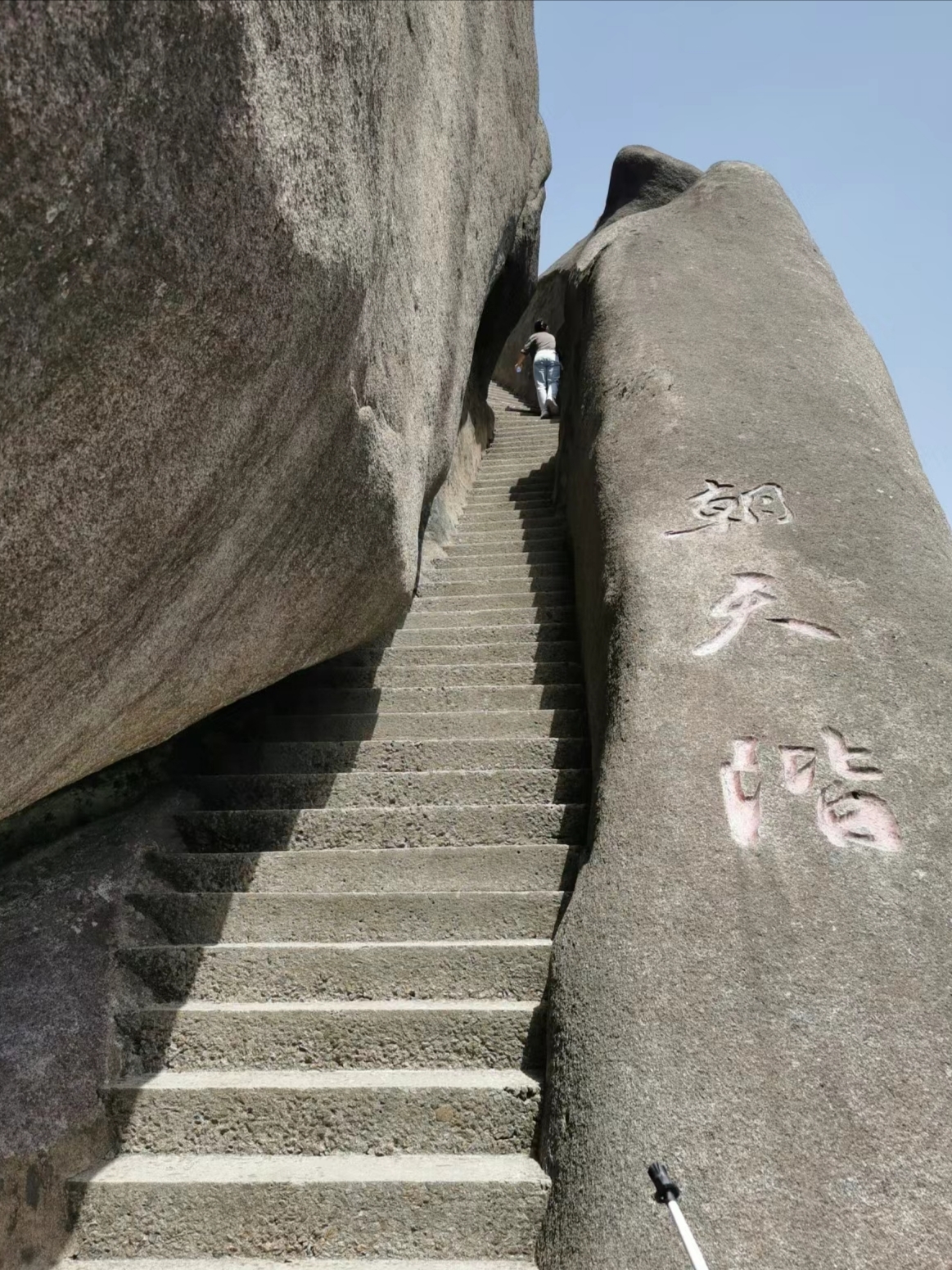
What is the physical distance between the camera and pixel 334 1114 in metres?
3.08

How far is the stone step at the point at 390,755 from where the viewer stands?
4.55 metres

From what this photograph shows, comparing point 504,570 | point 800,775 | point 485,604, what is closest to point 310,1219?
point 800,775

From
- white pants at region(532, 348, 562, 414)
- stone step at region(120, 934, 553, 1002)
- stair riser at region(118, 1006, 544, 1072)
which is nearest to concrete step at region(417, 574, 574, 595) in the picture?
stone step at region(120, 934, 553, 1002)

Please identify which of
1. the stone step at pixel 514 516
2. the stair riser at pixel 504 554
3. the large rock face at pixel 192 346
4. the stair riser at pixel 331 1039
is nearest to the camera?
the large rock face at pixel 192 346

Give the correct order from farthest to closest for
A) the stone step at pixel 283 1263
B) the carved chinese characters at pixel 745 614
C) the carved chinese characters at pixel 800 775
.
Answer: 1. the carved chinese characters at pixel 745 614
2. the carved chinese characters at pixel 800 775
3. the stone step at pixel 283 1263

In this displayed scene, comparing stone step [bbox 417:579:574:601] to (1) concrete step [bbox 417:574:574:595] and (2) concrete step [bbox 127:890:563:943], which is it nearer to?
(1) concrete step [bbox 417:574:574:595]

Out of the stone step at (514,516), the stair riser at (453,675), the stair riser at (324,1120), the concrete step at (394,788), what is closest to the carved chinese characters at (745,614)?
the concrete step at (394,788)

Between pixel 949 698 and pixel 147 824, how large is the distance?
3.26 m

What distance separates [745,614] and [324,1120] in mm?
2476

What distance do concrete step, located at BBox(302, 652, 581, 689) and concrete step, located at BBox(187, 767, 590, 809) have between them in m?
0.79

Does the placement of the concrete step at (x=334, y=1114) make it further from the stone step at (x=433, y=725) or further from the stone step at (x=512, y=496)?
the stone step at (x=512, y=496)

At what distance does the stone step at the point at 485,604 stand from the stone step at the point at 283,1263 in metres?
3.60

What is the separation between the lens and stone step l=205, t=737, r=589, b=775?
4555 mm

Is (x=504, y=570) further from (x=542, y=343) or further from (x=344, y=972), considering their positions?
(x=542, y=343)
